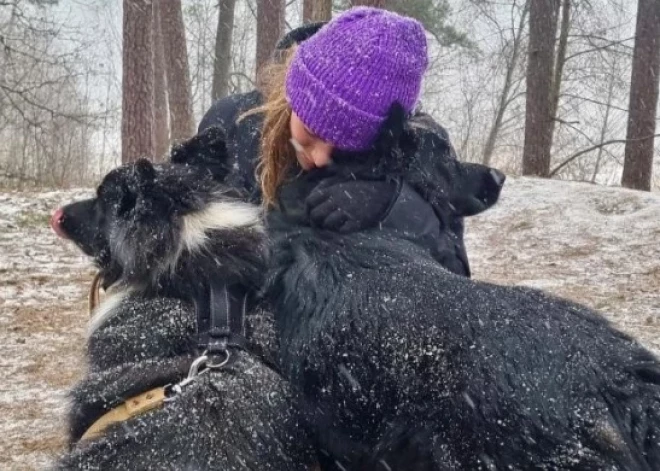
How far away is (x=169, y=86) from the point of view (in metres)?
15.2

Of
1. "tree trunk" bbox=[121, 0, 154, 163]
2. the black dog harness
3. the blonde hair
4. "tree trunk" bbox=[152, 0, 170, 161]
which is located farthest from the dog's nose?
"tree trunk" bbox=[152, 0, 170, 161]

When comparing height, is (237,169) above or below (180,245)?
above

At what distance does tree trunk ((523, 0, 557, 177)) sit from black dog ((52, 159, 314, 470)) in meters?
13.0

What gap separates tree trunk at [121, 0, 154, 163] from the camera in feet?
34.5

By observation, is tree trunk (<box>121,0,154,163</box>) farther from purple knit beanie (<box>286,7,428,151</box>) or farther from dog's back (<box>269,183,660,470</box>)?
dog's back (<box>269,183,660,470</box>)

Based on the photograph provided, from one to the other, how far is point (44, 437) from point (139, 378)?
3.00 m

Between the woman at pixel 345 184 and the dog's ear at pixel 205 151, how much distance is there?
0.19 feet

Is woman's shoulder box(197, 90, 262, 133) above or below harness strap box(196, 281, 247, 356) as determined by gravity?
above

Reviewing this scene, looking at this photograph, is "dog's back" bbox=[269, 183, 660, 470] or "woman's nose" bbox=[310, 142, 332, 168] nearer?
"dog's back" bbox=[269, 183, 660, 470]

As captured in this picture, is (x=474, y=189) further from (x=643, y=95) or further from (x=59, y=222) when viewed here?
(x=643, y=95)

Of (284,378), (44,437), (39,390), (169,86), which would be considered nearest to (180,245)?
(284,378)

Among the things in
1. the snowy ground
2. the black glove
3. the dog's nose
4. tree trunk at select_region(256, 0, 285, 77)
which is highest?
tree trunk at select_region(256, 0, 285, 77)

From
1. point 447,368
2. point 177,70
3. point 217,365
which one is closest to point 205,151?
point 217,365

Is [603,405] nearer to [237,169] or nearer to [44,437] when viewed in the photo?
[237,169]
